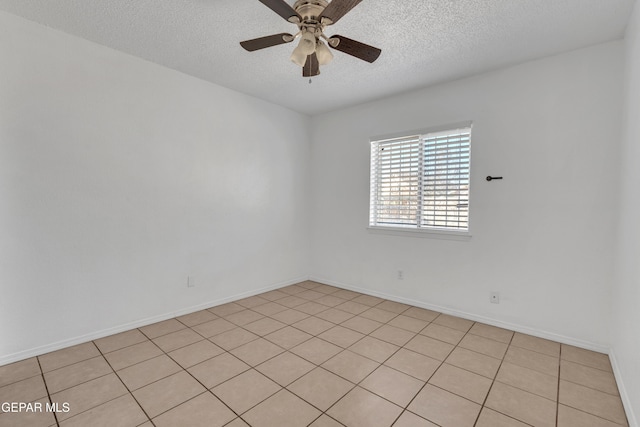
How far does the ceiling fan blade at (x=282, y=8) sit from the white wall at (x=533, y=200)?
7.16 ft

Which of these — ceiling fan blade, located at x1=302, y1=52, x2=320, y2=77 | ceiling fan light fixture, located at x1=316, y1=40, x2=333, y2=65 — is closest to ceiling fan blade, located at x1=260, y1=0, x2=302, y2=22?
ceiling fan light fixture, located at x1=316, y1=40, x2=333, y2=65

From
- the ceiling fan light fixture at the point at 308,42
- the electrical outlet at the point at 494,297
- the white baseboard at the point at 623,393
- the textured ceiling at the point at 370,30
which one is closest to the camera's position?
the white baseboard at the point at 623,393

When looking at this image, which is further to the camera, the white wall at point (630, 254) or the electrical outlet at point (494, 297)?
the electrical outlet at point (494, 297)

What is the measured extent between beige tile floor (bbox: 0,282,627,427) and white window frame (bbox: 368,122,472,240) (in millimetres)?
969

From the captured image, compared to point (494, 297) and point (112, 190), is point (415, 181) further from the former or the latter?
point (112, 190)

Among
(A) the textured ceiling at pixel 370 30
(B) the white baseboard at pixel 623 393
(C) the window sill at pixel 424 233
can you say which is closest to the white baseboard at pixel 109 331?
(C) the window sill at pixel 424 233

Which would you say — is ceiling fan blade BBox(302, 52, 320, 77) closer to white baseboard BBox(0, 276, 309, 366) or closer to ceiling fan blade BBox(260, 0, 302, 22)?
ceiling fan blade BBox(260, 0, 302, 22)

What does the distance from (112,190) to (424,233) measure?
10.5ft

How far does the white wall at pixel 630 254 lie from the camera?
1.63 metres

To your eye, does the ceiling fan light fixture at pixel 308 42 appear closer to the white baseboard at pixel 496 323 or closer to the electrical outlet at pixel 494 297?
the electrical outlet at pixel 494 297

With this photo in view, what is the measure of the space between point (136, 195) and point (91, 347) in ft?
4.41

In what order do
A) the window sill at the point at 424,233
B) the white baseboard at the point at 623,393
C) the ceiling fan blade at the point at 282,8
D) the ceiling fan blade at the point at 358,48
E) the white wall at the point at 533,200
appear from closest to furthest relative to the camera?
1. the ceiling fan blade at the point at 282,8
2. the white baseboard at the point at 623,393
3. the ceiling fan blade at the point at 358,48
4. the white wall at the point at 533,200
5. the window sill at the point at 424,233

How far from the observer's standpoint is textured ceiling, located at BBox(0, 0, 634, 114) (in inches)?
78.0

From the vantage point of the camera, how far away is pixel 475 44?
94.9 inches
